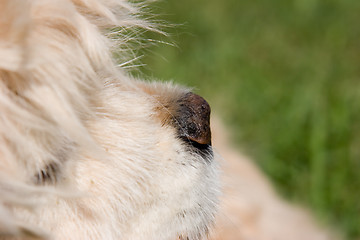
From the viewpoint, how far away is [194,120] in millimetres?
1403

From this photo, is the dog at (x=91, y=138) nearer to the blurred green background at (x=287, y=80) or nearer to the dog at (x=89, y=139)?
the dog at (x=89, y=139)

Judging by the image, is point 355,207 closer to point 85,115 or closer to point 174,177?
point 174,177

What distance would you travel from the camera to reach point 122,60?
1552 millimetres

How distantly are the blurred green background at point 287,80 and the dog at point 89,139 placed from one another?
2.88ft

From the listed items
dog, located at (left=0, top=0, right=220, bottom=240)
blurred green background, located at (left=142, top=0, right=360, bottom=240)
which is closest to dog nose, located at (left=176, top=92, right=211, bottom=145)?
dog, located at (left=0, top=0, right=220, bottom=240)

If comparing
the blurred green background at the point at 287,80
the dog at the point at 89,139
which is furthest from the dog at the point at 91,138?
the blurred green background at the point at 287,80

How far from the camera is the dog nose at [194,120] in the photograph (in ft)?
4.57

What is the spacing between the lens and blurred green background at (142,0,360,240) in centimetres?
278

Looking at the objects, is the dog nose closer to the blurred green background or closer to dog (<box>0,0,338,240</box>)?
dog (<box>0,0,338,240</box>)

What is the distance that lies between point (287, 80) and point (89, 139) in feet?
8.19

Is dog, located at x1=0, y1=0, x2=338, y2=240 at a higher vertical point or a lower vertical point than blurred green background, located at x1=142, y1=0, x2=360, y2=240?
lower

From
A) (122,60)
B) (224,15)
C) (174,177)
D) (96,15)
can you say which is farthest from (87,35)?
(224,15)

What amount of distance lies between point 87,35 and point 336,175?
186 centimetres

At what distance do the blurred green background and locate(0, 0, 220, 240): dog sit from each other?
877 mm
